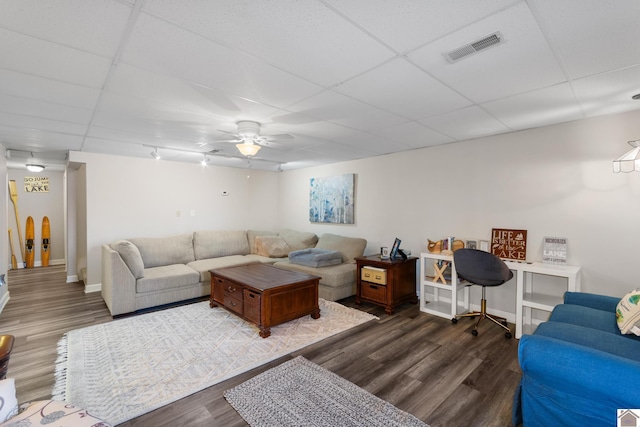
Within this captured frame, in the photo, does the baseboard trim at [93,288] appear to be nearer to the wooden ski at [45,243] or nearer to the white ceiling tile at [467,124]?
the wooden ski at [45,243]

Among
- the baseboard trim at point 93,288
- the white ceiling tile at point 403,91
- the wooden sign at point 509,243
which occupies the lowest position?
the baseboard trim at point 93,288

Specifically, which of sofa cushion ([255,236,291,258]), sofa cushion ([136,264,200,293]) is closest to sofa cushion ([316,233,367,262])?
sofa cushion ([255,236,291,258])

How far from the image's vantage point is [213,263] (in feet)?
15.6

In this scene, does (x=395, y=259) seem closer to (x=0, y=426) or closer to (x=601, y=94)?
(x=601, y=94)

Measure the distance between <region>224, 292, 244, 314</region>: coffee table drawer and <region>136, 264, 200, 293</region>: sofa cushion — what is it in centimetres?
87

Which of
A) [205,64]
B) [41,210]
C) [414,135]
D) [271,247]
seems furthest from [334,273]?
[41,210]

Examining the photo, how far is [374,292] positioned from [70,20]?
12.5 ft

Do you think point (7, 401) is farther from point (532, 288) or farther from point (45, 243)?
point (45, 243)

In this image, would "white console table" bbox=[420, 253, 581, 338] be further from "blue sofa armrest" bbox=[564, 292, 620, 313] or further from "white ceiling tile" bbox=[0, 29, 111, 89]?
"white ceiling tile" bbox=[0, 29, 111, 89]

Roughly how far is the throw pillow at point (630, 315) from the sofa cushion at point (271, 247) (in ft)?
14.9

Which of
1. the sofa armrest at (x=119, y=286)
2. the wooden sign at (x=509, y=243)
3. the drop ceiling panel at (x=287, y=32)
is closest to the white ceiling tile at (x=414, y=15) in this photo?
the drop ceiling panel at (x=287, y=32)

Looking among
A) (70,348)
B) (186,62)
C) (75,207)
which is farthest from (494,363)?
(75,207)

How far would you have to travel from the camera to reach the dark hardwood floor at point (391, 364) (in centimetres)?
196

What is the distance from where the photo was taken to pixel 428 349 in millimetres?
2826
